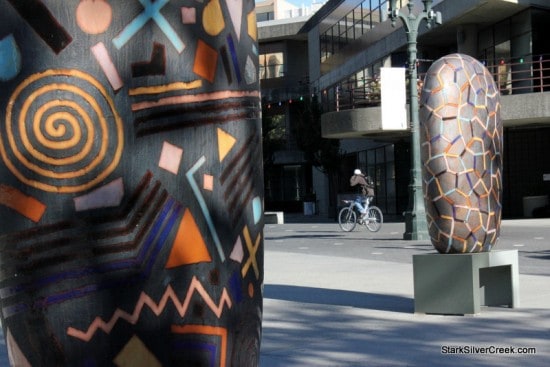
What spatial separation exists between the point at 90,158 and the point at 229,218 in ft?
0.81

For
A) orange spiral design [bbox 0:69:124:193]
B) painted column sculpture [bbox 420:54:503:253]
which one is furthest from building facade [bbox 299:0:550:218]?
orange spiral design [bbox 0:69:124:193]

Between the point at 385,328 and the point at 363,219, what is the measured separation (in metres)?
16.4

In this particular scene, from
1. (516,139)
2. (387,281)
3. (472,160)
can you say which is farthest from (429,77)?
(516,139)

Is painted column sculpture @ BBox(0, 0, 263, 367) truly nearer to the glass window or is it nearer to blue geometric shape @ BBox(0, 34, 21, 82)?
blue geometric shape @ BBox(0, 34, 21, 82)

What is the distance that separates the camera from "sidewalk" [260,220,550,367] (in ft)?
18.5

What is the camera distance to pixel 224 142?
1.37 meters

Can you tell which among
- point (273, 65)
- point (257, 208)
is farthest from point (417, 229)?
point (273, 65)

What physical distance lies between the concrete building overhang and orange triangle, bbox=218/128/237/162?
2599cm

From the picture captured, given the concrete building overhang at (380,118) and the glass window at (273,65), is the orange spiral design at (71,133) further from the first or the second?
the glass window at (273,65)

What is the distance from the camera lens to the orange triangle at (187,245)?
50.7 inches

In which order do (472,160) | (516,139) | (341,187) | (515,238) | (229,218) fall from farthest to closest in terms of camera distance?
1. (341,187)
2. (516,139)
3. (515,238)
4. (472,160)
5. (229,218)

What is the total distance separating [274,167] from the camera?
5606 cm

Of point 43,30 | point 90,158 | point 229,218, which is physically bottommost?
point 229,218

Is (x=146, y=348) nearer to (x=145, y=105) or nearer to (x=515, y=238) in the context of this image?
(x=145, y=105)
